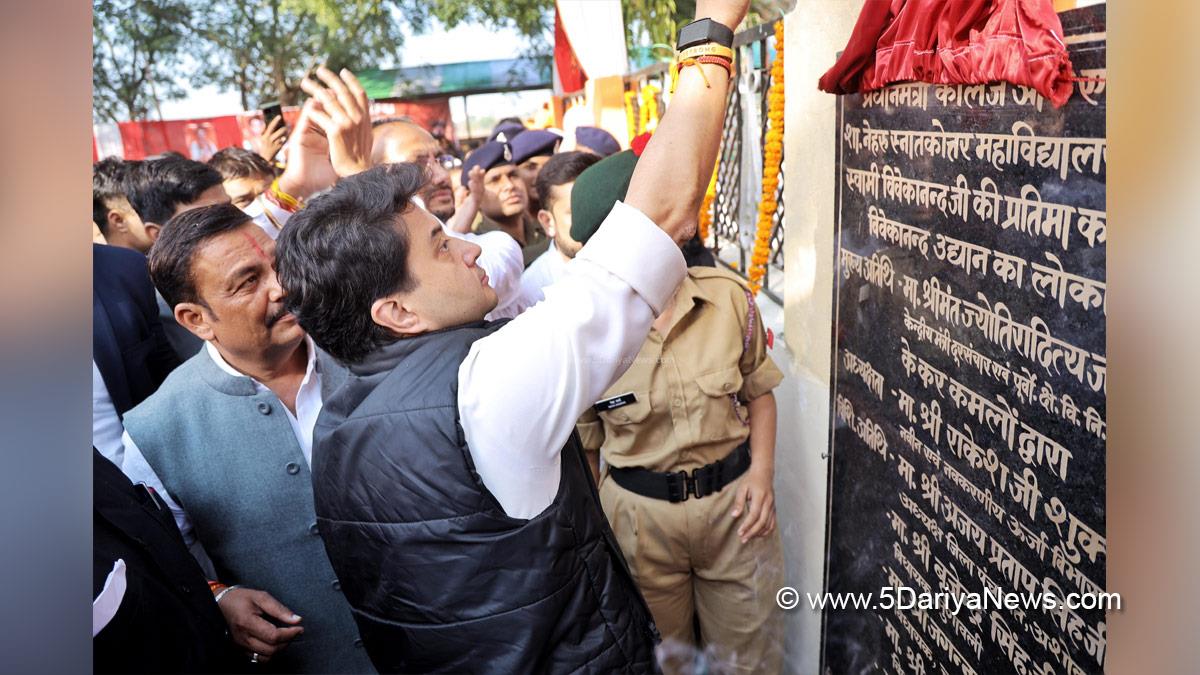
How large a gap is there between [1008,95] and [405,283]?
79 centimetres

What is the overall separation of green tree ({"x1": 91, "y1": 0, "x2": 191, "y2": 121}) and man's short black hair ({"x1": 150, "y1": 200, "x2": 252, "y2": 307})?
0.31 meters

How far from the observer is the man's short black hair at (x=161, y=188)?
8.86ft

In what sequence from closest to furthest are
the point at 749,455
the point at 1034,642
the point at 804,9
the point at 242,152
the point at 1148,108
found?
1. the point at 1148,108
2. the point at 1034,642
3. the point at 804,9
4. the point at 749,455
5. the point at 242,152

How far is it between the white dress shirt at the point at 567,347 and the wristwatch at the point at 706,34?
20cm

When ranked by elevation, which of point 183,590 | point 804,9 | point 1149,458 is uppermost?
point 804,9

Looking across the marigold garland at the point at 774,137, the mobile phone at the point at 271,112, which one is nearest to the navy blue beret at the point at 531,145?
the mobile phone at the point at 271,112

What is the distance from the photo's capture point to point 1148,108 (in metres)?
0.52

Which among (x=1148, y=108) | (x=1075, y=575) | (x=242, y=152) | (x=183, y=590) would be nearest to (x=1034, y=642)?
(x=1075, y=575)

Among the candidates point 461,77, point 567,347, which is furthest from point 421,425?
point 461,77

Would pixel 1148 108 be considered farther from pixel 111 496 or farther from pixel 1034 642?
pixel 111 496

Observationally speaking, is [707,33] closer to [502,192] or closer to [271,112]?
[271,112]

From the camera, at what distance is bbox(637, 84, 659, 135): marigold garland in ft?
15.2

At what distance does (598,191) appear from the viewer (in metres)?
1.94

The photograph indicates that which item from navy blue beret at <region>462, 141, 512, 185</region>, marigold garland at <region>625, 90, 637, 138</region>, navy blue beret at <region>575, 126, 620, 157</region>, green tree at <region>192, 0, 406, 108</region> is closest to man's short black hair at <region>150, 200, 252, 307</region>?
green tree at <region>192, 0, 406, 108</region>
